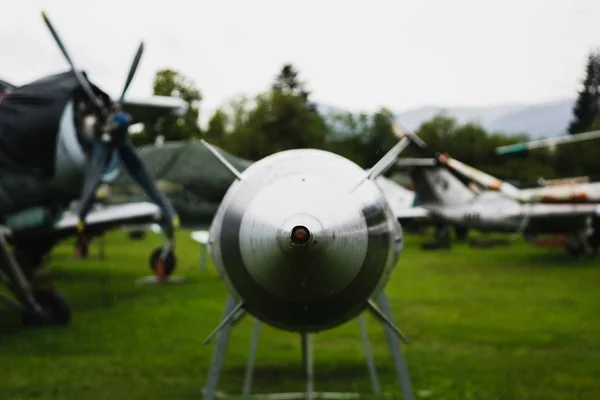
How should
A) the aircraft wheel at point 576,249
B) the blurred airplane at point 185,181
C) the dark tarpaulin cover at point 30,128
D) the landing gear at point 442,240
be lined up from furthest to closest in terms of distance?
1. the blurred airplane at point 185,181
2. the landing gear at point 442,240
3. the aircraft wheel at point 576,249
4. the dark tarpaulin cover at point 30,128

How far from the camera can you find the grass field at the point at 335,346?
5.97 metres

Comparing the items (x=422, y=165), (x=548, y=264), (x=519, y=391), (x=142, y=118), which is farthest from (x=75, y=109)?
(x=422, y=165)

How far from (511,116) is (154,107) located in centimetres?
4254

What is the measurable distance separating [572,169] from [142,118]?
50.9 ft

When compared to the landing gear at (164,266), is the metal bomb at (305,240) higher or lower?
higher

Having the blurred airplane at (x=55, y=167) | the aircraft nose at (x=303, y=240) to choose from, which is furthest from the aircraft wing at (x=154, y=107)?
the aircraft nose at (x=303, y=240)

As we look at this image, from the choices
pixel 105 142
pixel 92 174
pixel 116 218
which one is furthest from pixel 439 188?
pixel 92 174

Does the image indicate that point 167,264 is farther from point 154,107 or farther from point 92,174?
point 92,174

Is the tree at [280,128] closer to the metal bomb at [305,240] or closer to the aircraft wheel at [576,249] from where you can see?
the metal bomb at [305,240]

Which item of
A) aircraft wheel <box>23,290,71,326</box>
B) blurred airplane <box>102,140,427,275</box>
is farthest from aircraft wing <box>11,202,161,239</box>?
blurred airplane <box>102,140,427,275</box>

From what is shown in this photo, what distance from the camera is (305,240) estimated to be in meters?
2.65

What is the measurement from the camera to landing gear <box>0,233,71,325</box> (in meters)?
8.02

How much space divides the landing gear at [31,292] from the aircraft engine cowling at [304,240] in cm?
555

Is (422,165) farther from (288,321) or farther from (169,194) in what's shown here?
(288,321)
